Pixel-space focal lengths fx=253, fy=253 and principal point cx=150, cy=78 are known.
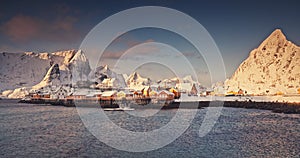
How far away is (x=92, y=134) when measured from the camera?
27781mm

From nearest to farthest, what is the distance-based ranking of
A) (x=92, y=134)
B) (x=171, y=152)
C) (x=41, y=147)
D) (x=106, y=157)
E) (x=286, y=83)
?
(x=106, y=157) < (x=171, y=152) < (x=41, y=147) < (x=92, y=134) < (x=286, y=83)

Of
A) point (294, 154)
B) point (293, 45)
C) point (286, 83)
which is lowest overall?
point (294, 154)

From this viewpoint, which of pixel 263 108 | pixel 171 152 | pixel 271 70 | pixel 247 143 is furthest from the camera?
pixel 271 70

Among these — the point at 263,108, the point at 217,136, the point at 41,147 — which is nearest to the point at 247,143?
the point at 217,136

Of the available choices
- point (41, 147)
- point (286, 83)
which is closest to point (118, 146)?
point (41, 147)

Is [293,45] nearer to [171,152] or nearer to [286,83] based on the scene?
[286,83]

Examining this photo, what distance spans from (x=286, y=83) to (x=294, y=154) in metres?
117

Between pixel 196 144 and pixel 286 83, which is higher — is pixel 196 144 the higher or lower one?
the lower one

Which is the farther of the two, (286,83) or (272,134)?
(286,83)

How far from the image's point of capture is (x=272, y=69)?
132m

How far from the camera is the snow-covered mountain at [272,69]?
12106 centimetres

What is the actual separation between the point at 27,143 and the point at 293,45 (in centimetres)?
13498

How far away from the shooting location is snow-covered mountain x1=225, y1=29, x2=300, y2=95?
397 ft

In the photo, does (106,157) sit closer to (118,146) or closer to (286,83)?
(118,146)
